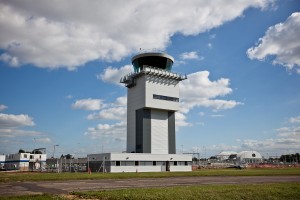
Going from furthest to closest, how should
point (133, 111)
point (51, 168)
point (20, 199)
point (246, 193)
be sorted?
1. point (51, 168)
2. point (133, 111)
3. point (246, 193)
4. point (20, 199)

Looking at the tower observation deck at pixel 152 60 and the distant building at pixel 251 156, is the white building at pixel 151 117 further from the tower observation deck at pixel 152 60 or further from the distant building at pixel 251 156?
the distant building at pixel 251 156

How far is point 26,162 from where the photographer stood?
124438 mm

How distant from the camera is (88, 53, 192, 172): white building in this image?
71812mm

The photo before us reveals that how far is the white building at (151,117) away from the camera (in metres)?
71.8

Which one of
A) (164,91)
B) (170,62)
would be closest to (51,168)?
(164,91)

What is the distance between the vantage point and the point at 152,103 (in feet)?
244

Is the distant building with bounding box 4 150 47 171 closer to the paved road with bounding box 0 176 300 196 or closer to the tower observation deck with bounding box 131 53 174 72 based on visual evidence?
the tower observation deck with bounding box 131 53 174 72

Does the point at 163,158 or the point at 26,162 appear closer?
the point at 163,158

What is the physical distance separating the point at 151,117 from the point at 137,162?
12.2 metres

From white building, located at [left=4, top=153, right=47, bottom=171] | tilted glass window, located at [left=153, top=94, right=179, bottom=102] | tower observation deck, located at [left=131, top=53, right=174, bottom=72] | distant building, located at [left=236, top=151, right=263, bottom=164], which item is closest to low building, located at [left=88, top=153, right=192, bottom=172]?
tilted glass window, located at [left=153, top=94, right=179, bottom=102]

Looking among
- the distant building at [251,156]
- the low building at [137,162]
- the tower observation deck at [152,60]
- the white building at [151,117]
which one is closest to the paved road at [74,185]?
the low building at [137,162]

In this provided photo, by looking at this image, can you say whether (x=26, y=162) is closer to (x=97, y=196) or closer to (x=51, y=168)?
(x=51, y=168)

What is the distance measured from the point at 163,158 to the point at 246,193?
176 feet

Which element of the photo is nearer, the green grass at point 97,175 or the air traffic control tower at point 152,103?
the green grass at point 97,175
